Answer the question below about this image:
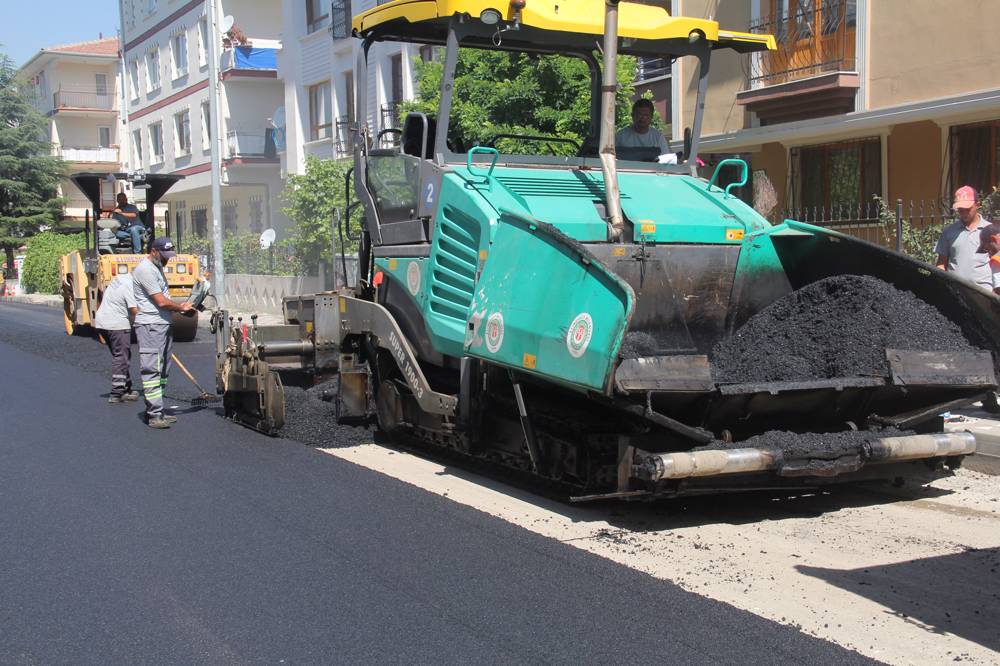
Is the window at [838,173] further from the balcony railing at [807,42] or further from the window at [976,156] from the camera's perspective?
the window at [976,156]

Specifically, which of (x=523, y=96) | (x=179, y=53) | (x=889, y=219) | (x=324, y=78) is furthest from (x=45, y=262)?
(x=889, y=219)

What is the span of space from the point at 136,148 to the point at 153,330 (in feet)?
125

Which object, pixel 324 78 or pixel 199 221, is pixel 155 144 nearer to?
pixel 199 221

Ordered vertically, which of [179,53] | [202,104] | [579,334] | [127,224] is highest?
[179,53]

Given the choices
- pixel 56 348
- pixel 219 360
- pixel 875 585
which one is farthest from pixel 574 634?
pixel 56 348

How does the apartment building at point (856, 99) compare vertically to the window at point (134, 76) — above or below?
below

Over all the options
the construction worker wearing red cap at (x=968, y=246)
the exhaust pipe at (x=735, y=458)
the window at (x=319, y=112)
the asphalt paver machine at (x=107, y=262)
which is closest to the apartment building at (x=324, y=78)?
the window at (x=319, y=112)

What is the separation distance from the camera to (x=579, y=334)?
544cm

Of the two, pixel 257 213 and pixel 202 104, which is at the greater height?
pixel 202 104

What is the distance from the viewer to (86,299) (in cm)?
1905

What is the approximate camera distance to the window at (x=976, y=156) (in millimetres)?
13023

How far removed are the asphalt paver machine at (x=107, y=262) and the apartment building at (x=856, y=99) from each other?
862 centimetres

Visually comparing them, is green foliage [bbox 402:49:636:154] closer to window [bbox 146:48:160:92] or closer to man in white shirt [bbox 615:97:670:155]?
man in white shirt [bbox 615:97:670:155]

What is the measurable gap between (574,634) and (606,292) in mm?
1749
